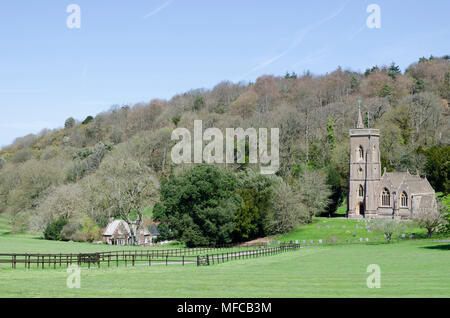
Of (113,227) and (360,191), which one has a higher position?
(360,191)

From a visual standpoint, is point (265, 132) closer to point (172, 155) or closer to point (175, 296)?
point (172, 155)

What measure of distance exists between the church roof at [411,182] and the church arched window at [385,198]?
5.36 feet

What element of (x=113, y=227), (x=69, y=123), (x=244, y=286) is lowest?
(x=113, y=227)

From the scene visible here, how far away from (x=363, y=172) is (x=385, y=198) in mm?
5554

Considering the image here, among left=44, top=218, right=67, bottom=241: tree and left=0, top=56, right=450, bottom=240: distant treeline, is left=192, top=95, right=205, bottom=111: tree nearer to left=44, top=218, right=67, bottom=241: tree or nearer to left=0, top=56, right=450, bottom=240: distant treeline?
left=0, top=56, right=450, bottom=240: distant treeline

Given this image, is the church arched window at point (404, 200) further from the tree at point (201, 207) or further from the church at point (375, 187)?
the tree at point (201, 207)

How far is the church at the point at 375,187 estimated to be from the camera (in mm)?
78750

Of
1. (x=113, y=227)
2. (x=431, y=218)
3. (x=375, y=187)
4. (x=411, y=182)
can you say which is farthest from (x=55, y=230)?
(x=411, y=182)

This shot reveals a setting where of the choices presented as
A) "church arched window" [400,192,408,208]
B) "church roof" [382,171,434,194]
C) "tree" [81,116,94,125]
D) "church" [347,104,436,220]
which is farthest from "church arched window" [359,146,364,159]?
"tree" [81,116,94,125]

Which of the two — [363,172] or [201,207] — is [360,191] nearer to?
[363,172]

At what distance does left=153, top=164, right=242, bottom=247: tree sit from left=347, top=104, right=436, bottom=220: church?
2481cm

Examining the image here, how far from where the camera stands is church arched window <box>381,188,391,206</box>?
81188 millimetres

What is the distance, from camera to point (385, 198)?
81.6 meters
